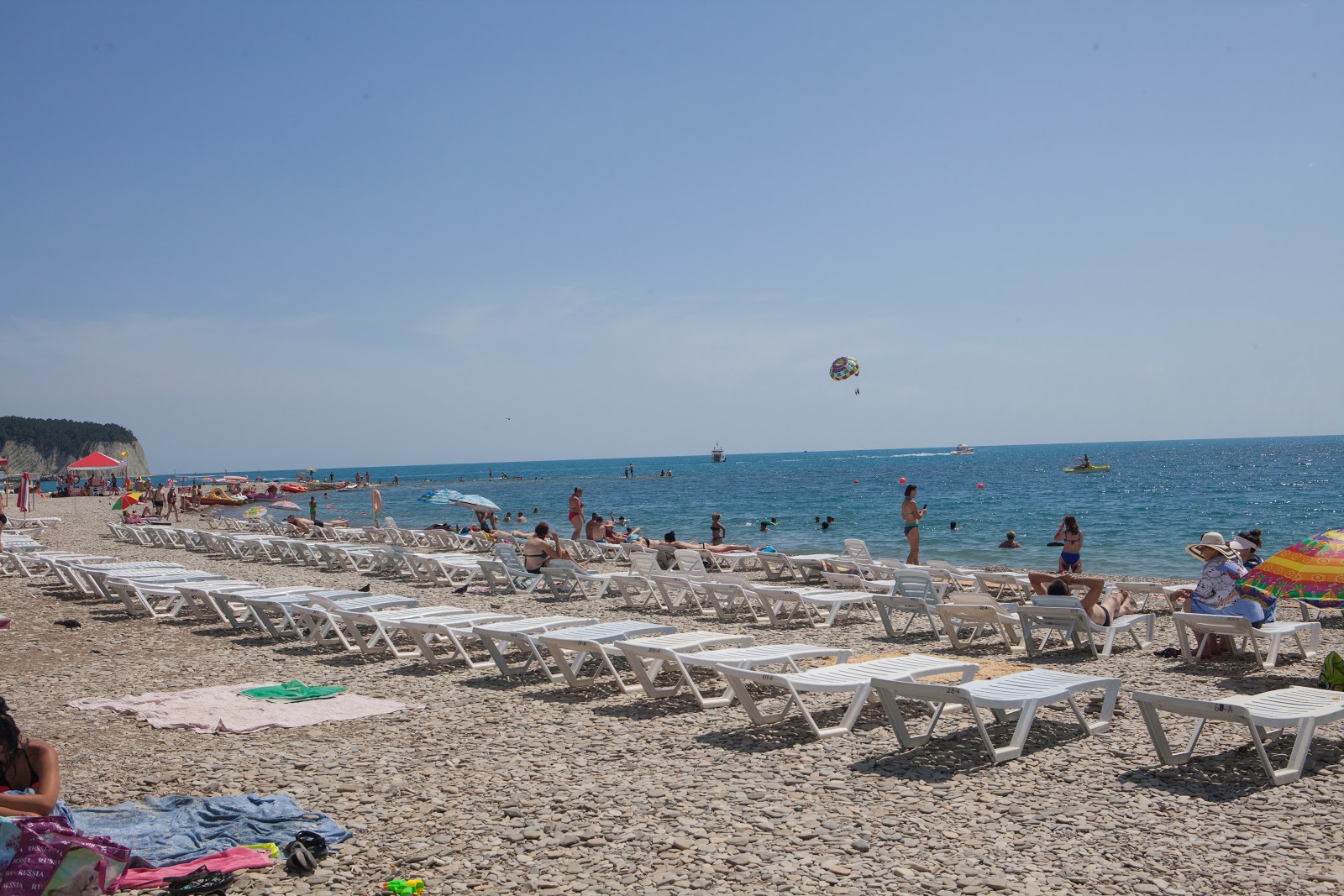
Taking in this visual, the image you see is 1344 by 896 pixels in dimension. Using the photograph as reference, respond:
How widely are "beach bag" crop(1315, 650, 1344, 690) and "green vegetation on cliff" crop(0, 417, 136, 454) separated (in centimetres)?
14291

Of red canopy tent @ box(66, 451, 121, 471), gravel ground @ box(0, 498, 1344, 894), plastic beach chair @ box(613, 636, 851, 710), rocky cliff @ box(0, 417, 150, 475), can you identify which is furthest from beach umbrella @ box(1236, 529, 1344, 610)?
rocky cliff @ box(0, 417, 150, 475)

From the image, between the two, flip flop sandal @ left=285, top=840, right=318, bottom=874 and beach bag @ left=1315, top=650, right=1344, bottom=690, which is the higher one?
beach bag @ left=1315, top=650, right=1344, bottom=690

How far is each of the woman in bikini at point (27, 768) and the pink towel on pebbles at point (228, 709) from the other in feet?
8.42

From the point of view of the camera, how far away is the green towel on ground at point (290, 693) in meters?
7.12

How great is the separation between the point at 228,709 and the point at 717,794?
12.8ft

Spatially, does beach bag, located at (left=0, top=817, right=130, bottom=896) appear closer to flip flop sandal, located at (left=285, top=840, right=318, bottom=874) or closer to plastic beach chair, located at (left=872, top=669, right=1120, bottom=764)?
flip flop sandal, located at (left=285, top=840, right=318, bottom=874)

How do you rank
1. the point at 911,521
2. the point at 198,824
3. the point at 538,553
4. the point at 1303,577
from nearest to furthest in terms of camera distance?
the point at 198,824 → the point at 1303,577 → the point at 538,553 → the point at 911,521

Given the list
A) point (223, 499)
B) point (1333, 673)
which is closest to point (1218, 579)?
point (1333, 673)

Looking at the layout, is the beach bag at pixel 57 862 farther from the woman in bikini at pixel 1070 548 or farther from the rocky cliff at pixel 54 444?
the rocky cliff at pixel 54 444

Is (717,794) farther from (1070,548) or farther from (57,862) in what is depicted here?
(1070,548)

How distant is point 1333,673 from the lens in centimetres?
605

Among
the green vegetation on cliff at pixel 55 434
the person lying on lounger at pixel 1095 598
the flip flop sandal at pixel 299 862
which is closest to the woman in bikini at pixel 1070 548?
the person lying on lounger at pixel 1095 598

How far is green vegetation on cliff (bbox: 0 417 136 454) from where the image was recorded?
405 feet

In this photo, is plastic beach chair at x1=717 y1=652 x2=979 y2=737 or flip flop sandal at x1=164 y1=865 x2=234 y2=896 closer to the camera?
flip flop sandal at x1=164 y1=865 x2=234 y2=896
